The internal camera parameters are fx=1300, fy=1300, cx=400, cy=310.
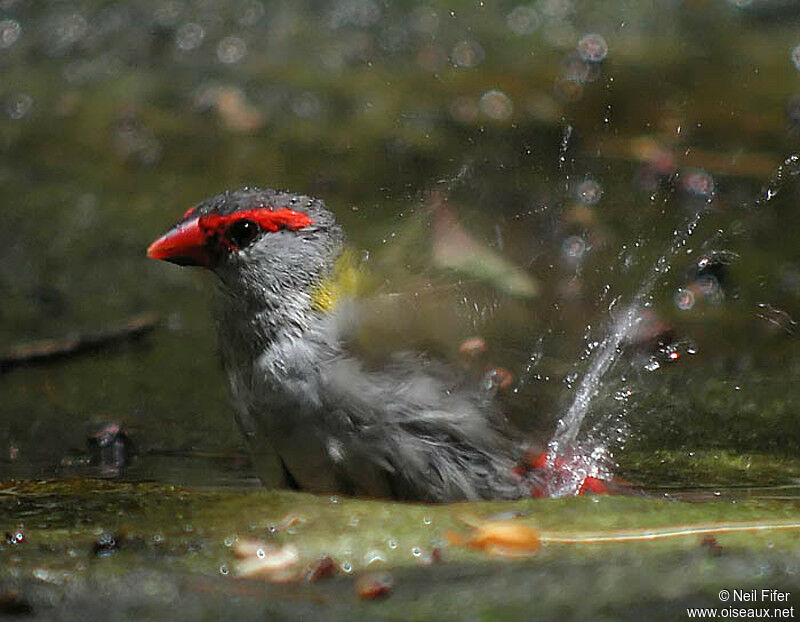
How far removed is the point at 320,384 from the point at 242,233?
58 cm

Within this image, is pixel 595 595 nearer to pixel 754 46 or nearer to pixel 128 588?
pixel 128 588

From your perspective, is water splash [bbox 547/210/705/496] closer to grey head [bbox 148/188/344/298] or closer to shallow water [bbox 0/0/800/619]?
shallow water [bbox 0/0/800/619]

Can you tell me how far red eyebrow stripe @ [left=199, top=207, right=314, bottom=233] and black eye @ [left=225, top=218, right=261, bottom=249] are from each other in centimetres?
1

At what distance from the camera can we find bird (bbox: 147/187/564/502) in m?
3.16

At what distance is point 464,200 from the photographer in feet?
16.0

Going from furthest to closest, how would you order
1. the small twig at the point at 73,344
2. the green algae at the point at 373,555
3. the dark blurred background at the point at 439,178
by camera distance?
the small twig at the point at 73,344 < the dark blurred background at the point at 439,178 < the green algae at the point at 373,555

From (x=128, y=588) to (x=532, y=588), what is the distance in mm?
591

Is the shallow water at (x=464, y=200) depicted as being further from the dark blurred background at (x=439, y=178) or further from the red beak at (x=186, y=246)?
the red beak at (x=186, y=246)

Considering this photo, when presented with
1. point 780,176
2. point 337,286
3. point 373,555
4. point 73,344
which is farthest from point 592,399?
point 780,176

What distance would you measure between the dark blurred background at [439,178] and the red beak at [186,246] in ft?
0.63

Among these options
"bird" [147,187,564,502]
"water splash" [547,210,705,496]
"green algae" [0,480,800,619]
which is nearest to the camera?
"green algae" [0,480,800,619]

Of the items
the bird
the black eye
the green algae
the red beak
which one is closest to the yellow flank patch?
the bird

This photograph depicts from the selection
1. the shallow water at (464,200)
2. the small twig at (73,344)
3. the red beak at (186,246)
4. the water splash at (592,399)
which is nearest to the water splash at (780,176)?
the shallow water at (464,200)

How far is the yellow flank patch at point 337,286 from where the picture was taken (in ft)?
11.5
